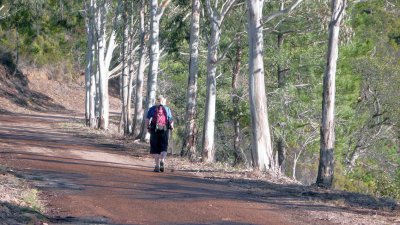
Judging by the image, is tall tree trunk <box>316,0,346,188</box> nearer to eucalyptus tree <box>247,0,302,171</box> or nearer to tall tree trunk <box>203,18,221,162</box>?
eucalyptus tree <box>247,0,302,171</box>

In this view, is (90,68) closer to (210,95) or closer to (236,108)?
(236,108)

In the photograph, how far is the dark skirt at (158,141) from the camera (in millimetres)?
16078

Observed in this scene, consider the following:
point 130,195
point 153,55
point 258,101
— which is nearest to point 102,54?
point 153,55

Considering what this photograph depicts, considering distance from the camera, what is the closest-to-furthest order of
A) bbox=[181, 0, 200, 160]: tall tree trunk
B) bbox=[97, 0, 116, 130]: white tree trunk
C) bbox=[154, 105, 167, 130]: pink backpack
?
bbox=[154, 105, 167, 130]: pink backpack → bbox=[181, 0, 200, 160]: tall tree trunk → bbox=[97, 0, 116, 130]: white tree trunk

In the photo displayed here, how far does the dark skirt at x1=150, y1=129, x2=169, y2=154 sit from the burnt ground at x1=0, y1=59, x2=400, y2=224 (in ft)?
1.70

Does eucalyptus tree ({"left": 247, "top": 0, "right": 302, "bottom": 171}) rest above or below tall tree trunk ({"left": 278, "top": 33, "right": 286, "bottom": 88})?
below

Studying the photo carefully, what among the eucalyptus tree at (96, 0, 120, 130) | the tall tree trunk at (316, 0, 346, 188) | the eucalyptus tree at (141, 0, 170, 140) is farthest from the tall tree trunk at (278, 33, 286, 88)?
the tall tree trunk at (316, 0, 346, 188)

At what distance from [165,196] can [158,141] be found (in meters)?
3.86

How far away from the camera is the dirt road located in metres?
10.4

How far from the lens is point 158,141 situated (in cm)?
1617

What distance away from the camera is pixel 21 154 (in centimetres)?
1975

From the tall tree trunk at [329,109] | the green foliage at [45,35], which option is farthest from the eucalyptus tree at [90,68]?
the tall tree trunk at [329,109]

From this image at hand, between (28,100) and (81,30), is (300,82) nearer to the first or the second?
(81,30)

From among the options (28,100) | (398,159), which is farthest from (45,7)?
(398,159)
